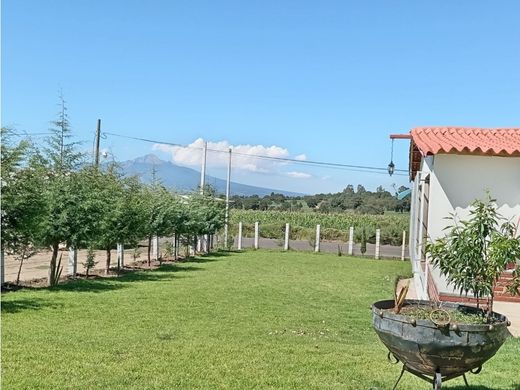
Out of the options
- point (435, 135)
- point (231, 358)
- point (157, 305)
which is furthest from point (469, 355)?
point (435, 135)

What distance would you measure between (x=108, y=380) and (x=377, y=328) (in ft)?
8.10

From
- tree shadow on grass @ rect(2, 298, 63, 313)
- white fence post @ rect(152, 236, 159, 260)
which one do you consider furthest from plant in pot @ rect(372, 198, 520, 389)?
white fence post @ rect(152, 236, 159, 260)

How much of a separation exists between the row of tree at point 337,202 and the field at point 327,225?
114 inches

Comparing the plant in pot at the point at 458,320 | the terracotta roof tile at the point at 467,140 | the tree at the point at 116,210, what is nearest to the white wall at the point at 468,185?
the terracotta roof tile at the point at 467,140

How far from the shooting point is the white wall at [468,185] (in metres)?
10.5

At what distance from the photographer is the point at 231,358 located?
6004 mm

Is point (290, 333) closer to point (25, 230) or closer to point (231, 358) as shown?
point (231, 358)

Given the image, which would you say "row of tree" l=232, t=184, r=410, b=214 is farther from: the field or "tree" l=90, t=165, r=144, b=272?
"tree" l=90, t=165, r=144, b=272

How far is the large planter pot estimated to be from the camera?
154 inches

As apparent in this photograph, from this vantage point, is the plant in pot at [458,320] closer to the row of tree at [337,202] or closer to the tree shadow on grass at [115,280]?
the tree shadow on grass at [115,280]

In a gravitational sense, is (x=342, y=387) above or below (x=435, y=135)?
below

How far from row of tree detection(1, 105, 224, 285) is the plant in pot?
328 inches

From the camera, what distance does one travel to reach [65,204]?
12758mm

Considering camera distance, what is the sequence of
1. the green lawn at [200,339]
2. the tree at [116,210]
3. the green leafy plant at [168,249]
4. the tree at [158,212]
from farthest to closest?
the green leafy plant at [168,249] → the tree at [158,212] → the tree at [116,210] → the green lawn at [200,339]
